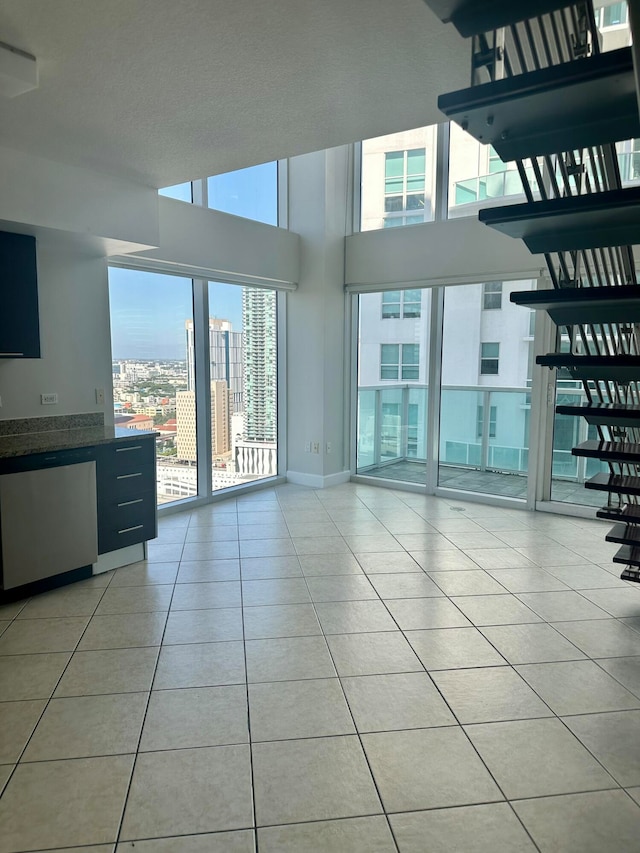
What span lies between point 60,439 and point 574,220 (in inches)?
120

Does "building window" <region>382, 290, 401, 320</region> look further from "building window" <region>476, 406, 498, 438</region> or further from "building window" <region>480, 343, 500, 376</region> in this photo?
"building window" <region>476, 406, 498, 438</region>

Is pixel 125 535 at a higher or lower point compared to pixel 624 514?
lower

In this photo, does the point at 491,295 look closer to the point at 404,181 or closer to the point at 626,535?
the point at 404,181

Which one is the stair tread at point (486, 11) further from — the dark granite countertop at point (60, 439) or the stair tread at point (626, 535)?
the dark granite countertop at point (60, 439)

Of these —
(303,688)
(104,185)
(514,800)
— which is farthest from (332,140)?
(514,800)

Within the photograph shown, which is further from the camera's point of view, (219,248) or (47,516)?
(219,248)

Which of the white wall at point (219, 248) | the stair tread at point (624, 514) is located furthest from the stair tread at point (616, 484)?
the white wall at point (219, 248)

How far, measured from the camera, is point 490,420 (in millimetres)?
5355

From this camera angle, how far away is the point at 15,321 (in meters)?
3.34

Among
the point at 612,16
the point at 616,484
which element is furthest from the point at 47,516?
the point at 612,16

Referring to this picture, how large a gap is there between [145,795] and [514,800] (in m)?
1.17

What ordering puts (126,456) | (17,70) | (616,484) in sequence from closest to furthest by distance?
(17,70)
(616,484)
(126,456)

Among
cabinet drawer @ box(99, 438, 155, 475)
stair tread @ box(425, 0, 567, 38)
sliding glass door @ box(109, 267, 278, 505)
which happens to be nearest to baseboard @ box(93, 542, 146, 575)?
cabinet drawer @ box(99, 438, 155, 475)

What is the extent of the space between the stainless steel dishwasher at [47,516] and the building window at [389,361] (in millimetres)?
3384
